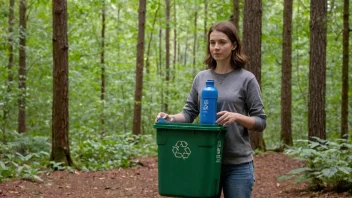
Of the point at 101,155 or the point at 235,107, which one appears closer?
the point at 235,107

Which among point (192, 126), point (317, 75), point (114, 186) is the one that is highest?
point (317, 75)

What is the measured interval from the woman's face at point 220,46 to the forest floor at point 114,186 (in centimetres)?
417

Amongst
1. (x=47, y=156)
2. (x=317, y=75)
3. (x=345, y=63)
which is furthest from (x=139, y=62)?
(x=317, y=75)

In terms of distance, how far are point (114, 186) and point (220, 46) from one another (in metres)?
5.07

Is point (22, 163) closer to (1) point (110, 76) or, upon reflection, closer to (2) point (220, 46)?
(2) point (220, 46)

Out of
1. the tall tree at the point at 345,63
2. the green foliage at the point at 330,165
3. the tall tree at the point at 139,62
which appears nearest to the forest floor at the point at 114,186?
the green foliage at the point at 330,165

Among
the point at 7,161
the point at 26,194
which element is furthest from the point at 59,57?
the point at 26,194

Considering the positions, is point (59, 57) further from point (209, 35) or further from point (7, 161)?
point (209, 35)

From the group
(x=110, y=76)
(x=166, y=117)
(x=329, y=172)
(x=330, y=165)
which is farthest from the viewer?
(x=110, y=76)

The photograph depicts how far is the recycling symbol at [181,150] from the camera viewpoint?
307 cm

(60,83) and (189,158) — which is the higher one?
(60,83)

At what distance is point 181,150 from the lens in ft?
10.2

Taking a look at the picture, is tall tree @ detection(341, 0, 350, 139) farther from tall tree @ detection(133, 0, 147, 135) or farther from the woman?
the woman

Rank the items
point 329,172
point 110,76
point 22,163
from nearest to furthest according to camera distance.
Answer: point 329,172 < point 22,163 < point 110,76
